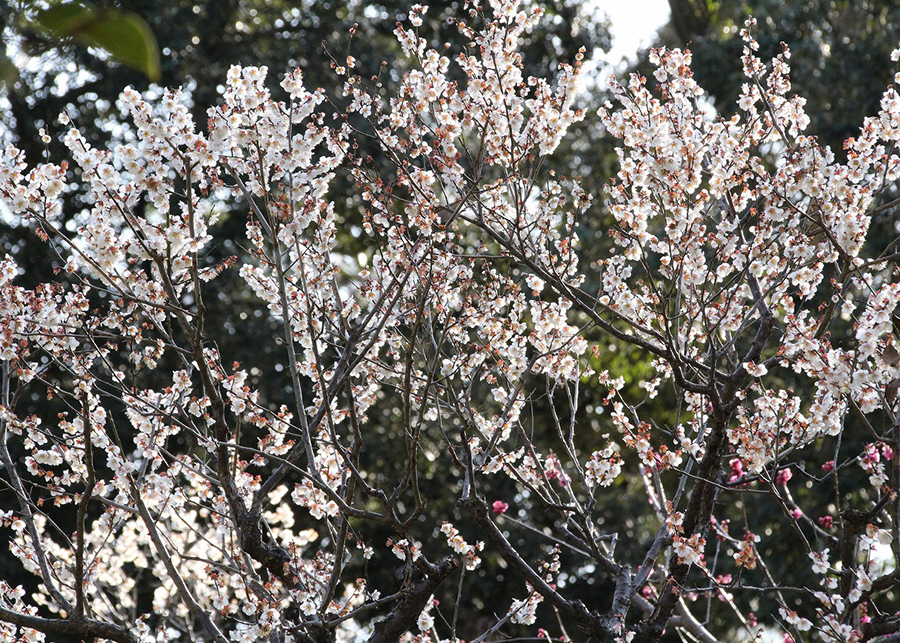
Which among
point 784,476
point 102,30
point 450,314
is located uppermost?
point 450,314

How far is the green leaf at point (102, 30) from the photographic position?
1.32 ft

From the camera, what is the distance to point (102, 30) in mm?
404

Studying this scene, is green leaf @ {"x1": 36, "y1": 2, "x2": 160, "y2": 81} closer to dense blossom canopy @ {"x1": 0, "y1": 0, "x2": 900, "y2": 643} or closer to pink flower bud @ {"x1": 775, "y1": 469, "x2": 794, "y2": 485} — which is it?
dense blossom canopy @ {"x1": 0, "y1": 0, "x2": 900, "y2": 643}

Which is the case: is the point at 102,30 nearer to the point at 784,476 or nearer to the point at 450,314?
the point at 450,314

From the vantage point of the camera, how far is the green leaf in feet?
1.32

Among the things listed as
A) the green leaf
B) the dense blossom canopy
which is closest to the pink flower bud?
the dense blossom canopy

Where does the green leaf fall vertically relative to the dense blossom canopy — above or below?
below

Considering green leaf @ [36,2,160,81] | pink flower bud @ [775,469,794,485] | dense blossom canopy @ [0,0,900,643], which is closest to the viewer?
green leaf @ [36,2,160,81]

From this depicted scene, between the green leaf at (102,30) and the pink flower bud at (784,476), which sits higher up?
the pink flower bud at (784,476)

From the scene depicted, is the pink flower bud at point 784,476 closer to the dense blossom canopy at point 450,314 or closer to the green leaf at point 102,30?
the dense blossom canopy at point 450,314

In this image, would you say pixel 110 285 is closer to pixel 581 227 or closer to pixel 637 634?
pixel 637 634

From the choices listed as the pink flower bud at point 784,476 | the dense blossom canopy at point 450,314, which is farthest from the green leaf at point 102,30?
the pink flower bud at point 784,476

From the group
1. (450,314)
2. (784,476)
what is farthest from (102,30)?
(784,476)

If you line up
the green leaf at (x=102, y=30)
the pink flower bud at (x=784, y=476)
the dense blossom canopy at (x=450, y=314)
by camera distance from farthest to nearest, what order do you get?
the pink flower bud at (x=784, y=476) < the dense blossom canopy at (x=450, y=314) < the green leaf at (x=102, y=30)
